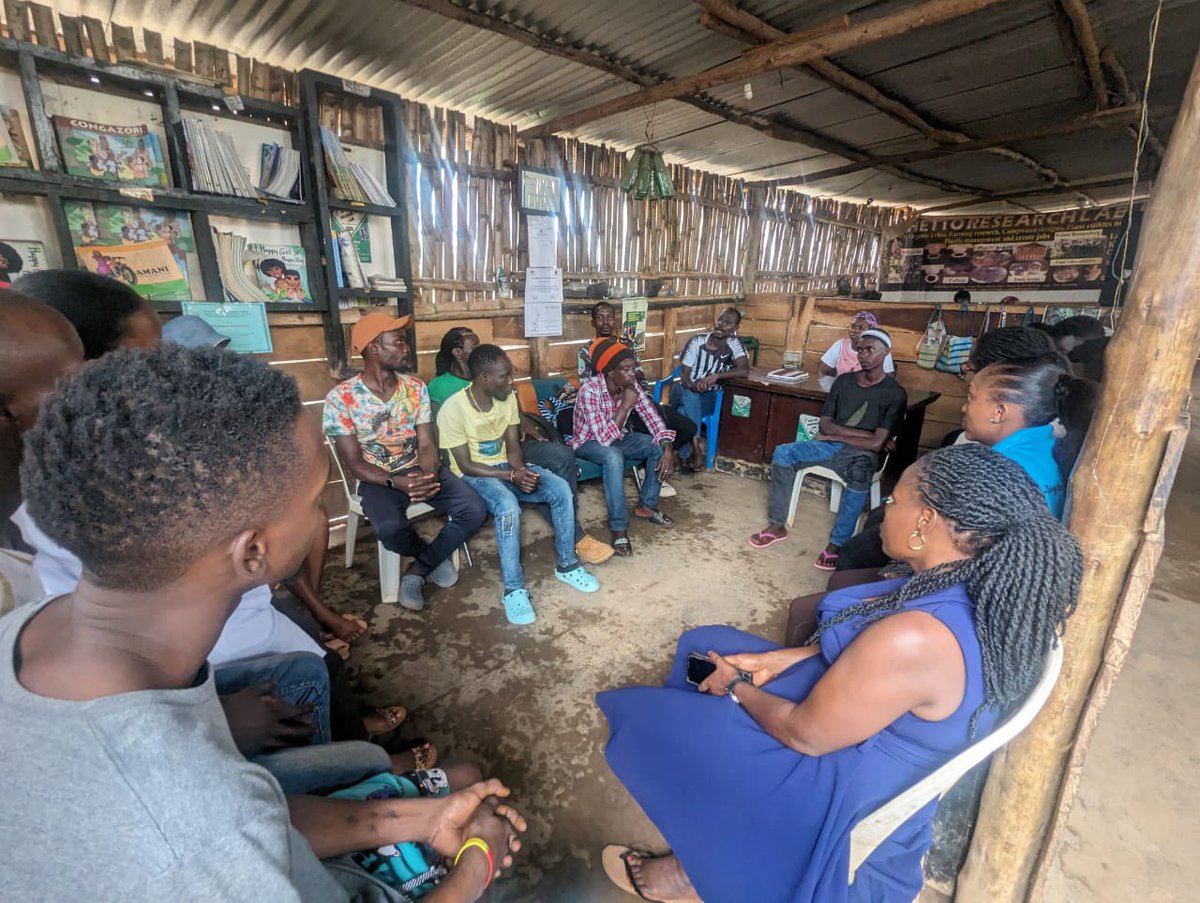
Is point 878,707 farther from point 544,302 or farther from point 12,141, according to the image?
point 544,302

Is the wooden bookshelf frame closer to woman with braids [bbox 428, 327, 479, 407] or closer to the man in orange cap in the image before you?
woman with braids [bbox 428, 327, 479, 407]

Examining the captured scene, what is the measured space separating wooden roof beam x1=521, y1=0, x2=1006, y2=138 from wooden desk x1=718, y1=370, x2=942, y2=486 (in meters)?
2.28

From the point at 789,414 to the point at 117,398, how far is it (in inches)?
181

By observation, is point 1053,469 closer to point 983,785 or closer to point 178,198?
point 983,785

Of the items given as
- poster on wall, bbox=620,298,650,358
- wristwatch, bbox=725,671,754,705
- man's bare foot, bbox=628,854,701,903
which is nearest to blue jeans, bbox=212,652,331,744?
man's bare foot, bbox=628,854,701,903

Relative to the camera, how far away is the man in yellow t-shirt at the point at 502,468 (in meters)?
3.04

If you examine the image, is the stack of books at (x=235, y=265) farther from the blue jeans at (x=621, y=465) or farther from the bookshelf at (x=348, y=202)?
the blue jeans at (x=621, y=465)

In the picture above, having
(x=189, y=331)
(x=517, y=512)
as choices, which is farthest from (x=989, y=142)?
(x=189, y=331)

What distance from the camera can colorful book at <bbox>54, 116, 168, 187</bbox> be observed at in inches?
104

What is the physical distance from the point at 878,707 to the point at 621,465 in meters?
2.72

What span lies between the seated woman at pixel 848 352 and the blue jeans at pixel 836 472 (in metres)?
1.13

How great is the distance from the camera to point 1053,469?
1967 millimetres

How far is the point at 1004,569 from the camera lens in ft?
3.77

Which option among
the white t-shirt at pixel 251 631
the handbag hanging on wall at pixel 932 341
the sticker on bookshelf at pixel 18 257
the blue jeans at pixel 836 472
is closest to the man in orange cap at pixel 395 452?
the white t-shirt at pixel 251 631
